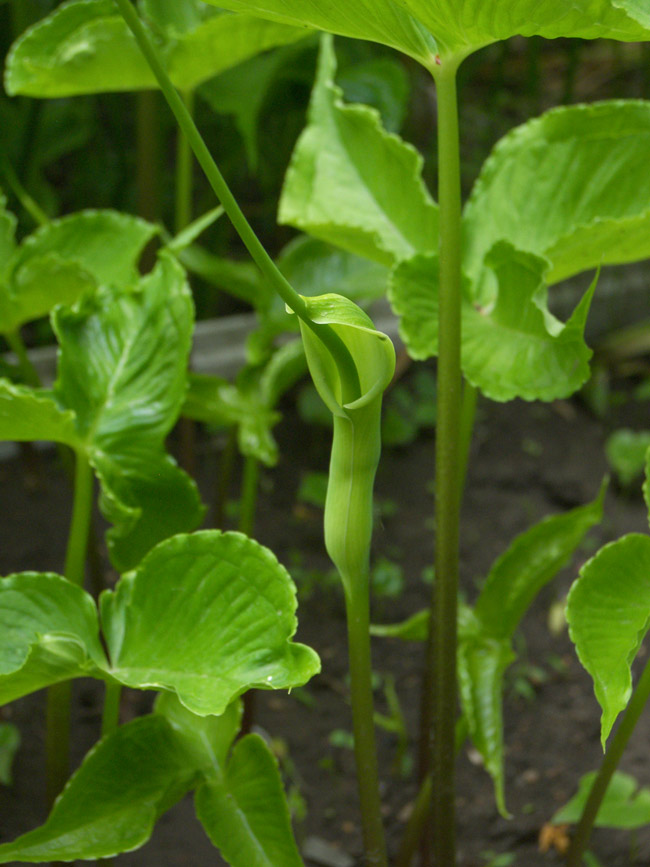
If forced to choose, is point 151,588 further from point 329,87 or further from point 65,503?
point 65,503

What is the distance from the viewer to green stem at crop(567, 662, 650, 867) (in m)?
0.48

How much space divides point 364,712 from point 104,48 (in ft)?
1.62

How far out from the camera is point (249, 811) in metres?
0.48

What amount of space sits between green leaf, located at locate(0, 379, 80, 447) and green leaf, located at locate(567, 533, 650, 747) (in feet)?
0.92

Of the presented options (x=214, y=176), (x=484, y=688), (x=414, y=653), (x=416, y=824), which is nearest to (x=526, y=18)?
(x=214, y=176)

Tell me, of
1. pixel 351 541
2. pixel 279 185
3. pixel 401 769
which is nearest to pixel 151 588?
pixel 351 541

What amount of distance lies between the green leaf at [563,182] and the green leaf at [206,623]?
26 centimetres

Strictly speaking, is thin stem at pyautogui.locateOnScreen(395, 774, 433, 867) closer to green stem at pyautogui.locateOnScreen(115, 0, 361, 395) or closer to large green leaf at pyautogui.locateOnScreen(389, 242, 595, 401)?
large green leaf at pyautogui.locateOnScreen(389, 242, 595, 401)

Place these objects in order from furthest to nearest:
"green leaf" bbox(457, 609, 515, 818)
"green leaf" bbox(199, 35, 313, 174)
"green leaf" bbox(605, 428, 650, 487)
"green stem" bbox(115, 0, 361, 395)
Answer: "green leaf" bbox(605, 428, 650, 487) → "green leaf" bbox(199, 35, 313, 174) → "green leaf" bbox(457, 609, 515, 818) → "green stem" bbox(115, 0, 361, 395)

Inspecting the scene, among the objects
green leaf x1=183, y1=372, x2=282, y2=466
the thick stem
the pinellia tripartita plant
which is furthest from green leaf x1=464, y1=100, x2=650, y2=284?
green leaf x1=183, y1=372, x2=282, y2=466

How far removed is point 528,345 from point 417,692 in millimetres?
553

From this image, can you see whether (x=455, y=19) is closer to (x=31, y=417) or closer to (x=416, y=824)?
(x=31, y=417)

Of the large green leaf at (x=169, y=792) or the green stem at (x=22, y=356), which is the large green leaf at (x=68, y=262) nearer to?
the green stem at (x=22, y=356)

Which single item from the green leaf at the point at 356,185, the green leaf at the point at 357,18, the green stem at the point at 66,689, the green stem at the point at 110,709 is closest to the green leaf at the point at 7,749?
the green stem at the point at 66,689
